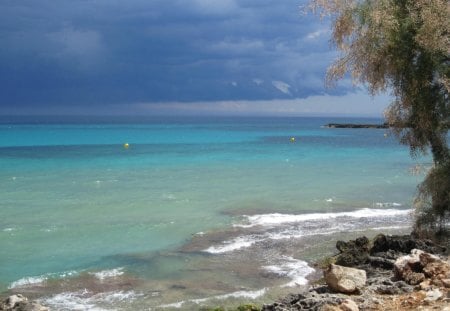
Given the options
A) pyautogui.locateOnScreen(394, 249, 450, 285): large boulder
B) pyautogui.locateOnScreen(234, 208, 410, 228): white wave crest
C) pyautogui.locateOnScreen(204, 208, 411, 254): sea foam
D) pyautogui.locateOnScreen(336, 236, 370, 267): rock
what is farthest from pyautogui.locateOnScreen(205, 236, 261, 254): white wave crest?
pyautogui.locateOnScreen(394, 249, 450, 285): large boulder

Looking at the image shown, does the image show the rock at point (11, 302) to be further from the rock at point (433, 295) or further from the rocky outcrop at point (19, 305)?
the rock at point (433, 295)

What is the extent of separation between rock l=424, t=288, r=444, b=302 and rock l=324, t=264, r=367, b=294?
157 cm

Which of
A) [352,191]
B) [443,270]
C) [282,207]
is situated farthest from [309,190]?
[443,270]

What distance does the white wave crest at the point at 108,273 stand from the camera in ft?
53.3

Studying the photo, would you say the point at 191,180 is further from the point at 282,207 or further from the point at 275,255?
the point at 275,255

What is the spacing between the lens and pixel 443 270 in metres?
10.2

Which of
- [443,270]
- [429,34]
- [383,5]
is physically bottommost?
[443,270]

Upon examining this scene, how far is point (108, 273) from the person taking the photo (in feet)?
54.7

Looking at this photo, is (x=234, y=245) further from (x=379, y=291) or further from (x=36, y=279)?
(x=379, y=291)

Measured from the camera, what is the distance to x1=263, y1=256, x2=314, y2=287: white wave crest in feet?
50.7

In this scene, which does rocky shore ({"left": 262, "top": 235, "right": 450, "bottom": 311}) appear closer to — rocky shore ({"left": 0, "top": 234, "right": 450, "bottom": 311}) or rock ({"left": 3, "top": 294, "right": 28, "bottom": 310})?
rocky shore ({"left": 0, "top": 234, "right": 450, "bottom": 311})

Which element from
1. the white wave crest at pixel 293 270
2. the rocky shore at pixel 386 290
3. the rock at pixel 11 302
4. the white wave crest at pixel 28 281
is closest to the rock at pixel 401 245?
the white wave crest at pixel 293 270

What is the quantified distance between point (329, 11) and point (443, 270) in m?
7.78

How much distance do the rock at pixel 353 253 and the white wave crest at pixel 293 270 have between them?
1128mm
